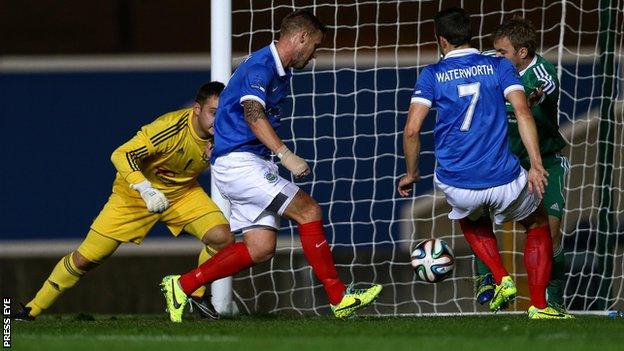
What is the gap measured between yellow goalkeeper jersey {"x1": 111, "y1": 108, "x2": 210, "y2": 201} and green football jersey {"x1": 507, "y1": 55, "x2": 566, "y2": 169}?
182 cm

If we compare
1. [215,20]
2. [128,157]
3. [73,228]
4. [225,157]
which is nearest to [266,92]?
[225,157]

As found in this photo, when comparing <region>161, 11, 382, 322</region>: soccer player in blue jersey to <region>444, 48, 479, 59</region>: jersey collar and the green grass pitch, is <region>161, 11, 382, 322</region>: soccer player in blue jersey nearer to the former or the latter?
the green grass pitch

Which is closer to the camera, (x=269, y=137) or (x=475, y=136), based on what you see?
(x=269, y=137)

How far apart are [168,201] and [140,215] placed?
48cm

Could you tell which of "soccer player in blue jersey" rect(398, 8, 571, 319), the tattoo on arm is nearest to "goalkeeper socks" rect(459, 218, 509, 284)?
"soccer player in blue jersey" rect(398, 8, 571, 319)

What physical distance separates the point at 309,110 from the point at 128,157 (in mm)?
3476

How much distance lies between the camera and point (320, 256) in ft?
27.0

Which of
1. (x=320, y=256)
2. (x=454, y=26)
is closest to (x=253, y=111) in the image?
(x=320, y=256)

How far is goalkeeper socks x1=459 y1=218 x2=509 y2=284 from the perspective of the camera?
8.59 metres

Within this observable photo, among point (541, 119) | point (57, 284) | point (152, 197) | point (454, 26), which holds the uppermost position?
point (454, 26)

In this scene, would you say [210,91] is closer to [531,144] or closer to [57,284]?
[57,284]

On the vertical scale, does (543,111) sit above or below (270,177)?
above

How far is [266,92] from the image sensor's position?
8219 mm

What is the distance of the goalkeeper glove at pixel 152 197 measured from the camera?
27.8 ft
